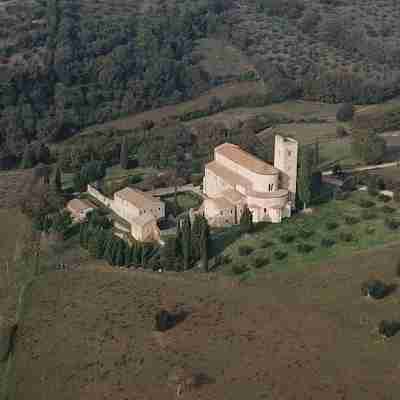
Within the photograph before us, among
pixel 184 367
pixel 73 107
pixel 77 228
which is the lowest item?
pixel 73 107

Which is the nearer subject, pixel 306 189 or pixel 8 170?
pixel 306 189

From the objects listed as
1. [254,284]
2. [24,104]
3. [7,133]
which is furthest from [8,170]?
[254,284]

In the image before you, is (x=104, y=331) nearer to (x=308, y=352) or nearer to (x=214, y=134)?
(x=308, y=352)

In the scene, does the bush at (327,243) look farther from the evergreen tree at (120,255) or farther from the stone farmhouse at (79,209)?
the stone farmhouse at (79,209)

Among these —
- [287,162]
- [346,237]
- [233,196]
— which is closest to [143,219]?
[233,196]

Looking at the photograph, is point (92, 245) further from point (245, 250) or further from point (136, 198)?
point (245, 250)

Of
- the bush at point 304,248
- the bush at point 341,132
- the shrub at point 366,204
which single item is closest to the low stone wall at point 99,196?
the bush at point 304,248

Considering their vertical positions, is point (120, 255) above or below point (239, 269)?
below
